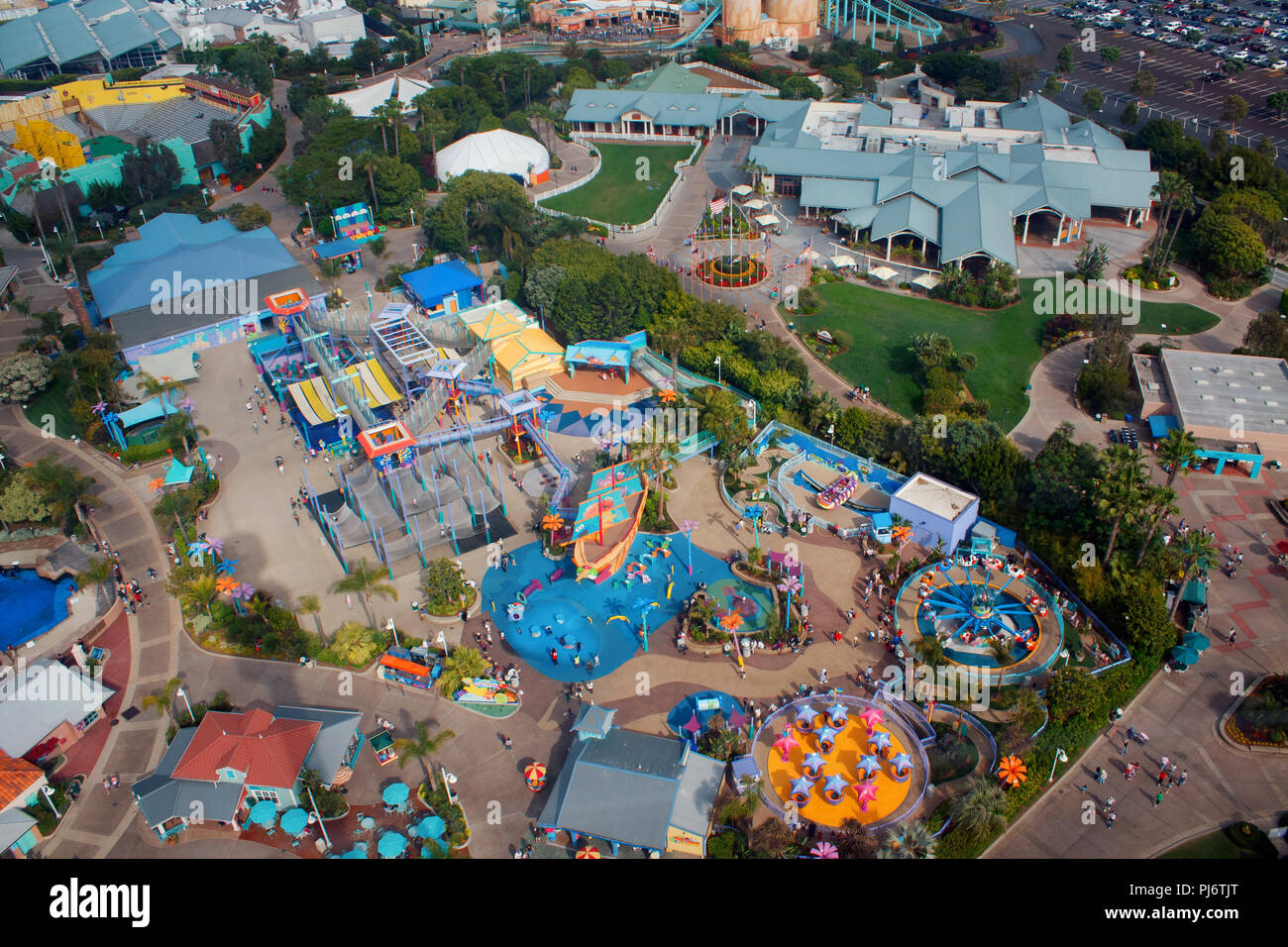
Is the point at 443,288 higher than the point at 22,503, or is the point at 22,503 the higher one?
the point at 443,288

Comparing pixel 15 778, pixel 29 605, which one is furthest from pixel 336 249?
pixel 15 778

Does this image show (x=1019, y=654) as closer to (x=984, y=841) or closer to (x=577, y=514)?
(x=984, y=841)

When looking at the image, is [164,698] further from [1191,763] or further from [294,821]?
[1191,763]

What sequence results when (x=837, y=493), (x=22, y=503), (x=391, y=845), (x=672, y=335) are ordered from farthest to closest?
(x=672, y=335) < (x=837, y=493) < (x=22, y=503) < (x=391, y=845)

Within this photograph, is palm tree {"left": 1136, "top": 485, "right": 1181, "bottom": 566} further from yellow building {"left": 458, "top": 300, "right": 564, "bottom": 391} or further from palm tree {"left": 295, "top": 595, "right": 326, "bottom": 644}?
palm tree {"left": 295, "top": 595, "right": 326, "bottom": 644}

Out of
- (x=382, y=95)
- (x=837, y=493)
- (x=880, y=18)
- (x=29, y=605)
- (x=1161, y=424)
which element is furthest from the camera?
(x=880, y=18)

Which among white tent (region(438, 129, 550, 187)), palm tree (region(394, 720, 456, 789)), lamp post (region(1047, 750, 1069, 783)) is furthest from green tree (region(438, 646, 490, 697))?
white tent (region(438, 129, 550, 187))
